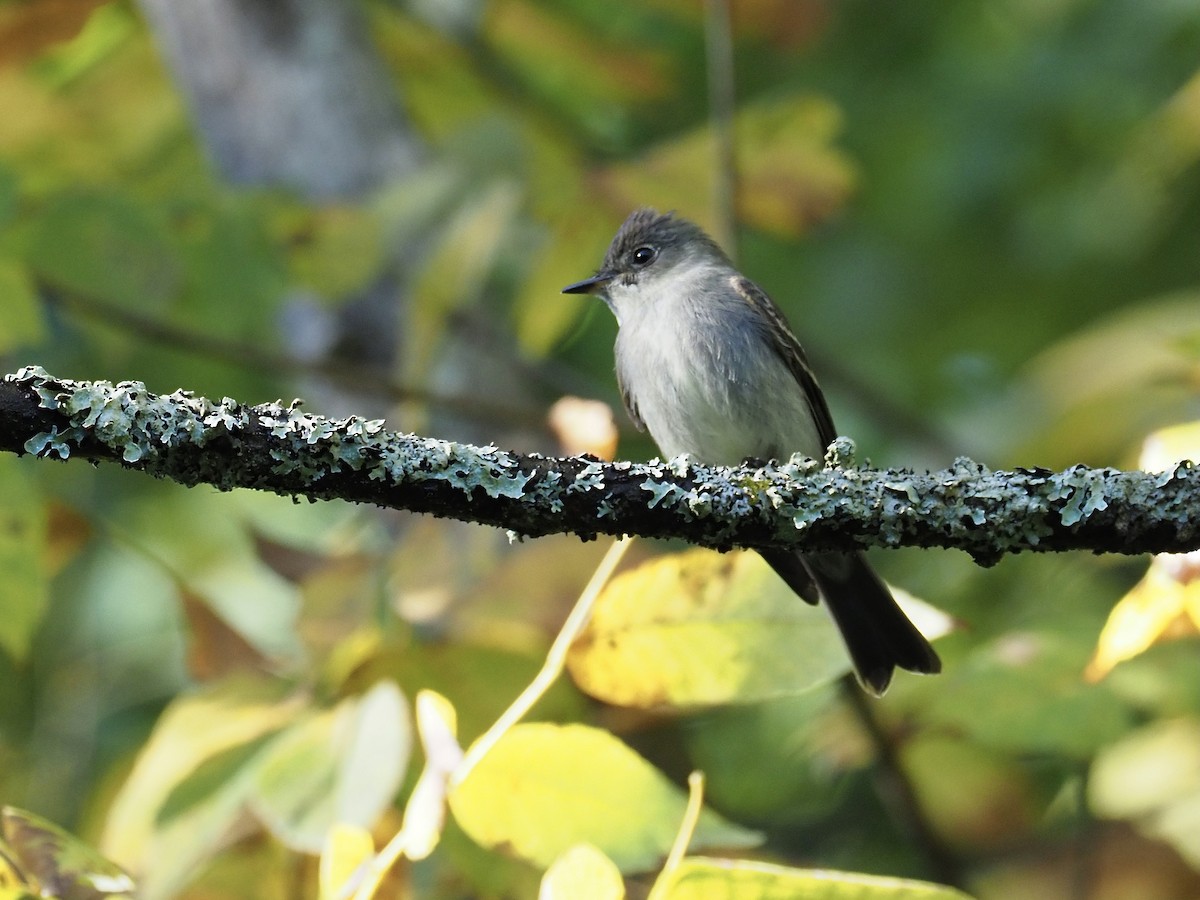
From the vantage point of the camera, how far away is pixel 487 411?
3.82 metres

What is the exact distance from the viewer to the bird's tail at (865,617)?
3303mm

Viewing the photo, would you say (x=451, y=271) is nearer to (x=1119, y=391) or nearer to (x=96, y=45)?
(x=1119, y=391)

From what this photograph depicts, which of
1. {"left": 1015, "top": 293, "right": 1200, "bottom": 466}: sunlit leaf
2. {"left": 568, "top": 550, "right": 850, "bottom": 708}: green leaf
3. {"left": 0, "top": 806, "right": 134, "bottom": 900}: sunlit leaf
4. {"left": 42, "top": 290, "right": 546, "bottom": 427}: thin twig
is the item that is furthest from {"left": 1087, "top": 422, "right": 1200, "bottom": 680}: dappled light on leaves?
{"left": 42, "top": 290, "right": 546, "bottom": 427}: thin twig

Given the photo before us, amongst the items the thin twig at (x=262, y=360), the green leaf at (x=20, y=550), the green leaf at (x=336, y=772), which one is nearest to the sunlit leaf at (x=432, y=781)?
the green leaf at (x=336, y=772)

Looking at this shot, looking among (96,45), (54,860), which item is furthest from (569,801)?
(96,45)

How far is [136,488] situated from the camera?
5.55m

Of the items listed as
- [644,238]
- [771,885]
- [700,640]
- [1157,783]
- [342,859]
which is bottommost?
[342,859]

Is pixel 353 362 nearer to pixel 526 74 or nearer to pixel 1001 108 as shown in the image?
pixel 526 74

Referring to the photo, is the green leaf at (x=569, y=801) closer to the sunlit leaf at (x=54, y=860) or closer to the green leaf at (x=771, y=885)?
the green leaf at (x=771, y=885)

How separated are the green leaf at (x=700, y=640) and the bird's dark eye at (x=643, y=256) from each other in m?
2.49

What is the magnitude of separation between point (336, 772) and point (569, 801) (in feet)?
1.51

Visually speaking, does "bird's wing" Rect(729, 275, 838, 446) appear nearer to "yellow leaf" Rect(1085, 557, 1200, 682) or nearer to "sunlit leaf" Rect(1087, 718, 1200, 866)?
"sunlit leaf" Rect(1087, 718, 1200, 866)

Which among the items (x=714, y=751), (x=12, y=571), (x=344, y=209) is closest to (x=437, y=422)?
(x=344, y=209)

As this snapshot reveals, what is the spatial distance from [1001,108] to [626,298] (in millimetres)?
3194
